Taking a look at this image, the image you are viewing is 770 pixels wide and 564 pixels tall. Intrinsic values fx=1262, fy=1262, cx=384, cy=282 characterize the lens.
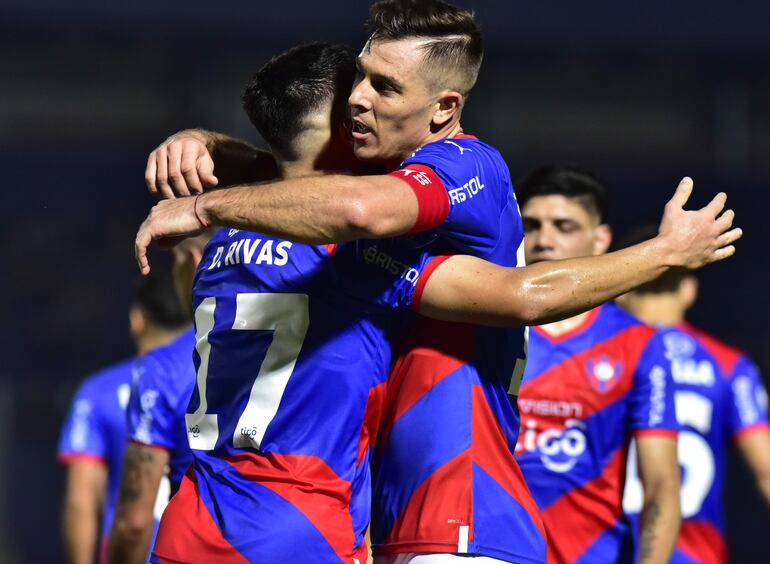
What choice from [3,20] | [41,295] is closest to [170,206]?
[41,295]

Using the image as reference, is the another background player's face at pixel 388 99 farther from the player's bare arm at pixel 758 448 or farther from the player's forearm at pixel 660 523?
the player's bare arm at pixel 758 448

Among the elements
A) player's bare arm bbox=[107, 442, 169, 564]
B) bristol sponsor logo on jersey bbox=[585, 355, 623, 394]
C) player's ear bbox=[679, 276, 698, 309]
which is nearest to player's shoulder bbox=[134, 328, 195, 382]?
player's bare arm bbox=[107, 442, 169, 564]

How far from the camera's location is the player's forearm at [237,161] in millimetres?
3969

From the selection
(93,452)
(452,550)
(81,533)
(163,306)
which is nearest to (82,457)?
(93,452)

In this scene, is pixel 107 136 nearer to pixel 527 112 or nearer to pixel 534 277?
pixel 527 112

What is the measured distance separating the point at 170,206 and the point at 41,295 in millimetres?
9777

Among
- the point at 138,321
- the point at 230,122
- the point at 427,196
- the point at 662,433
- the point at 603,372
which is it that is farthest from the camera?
the point at 230,122

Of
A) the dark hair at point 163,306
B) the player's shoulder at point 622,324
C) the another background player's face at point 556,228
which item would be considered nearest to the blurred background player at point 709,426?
the another background player's face at point 556,228

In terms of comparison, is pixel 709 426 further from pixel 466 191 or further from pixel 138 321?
pixel 466 191

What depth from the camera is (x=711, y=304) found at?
1245cm

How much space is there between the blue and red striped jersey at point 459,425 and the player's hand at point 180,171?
585 millimetres

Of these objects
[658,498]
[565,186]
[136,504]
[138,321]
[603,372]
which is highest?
[565,186]

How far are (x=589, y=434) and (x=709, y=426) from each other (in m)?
1.82

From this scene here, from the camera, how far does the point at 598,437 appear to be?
505cm
